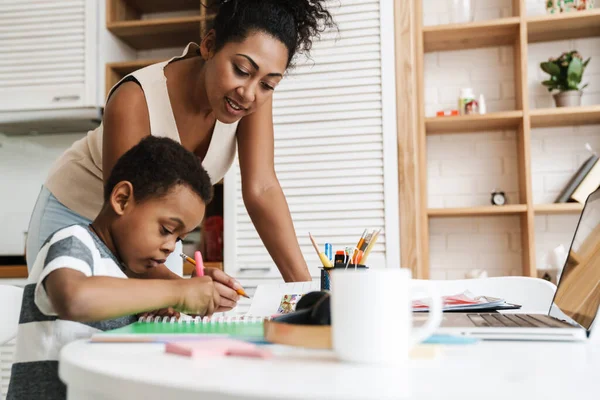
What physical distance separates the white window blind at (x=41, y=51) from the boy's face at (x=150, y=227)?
2.19 m

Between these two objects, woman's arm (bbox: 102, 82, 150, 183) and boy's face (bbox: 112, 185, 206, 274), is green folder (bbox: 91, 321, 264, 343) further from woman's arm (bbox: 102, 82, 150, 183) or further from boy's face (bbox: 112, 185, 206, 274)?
woman's arm (bbox: 102, 82, 150, 183)

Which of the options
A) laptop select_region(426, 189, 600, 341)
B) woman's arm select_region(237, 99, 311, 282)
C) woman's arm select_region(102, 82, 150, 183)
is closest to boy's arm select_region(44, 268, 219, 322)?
laptop select_region(426, 189, 600, 341)

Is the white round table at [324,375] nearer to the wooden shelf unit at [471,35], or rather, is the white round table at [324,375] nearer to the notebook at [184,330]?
the notebook at [184,330]

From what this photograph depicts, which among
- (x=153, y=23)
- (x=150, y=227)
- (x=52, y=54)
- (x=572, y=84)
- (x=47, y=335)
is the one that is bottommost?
(x=47, y=335)

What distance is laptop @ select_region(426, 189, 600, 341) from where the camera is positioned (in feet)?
2.19

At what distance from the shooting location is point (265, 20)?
1312 mm

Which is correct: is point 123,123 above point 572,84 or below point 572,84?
below

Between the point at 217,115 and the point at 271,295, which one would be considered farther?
the point at 217,115

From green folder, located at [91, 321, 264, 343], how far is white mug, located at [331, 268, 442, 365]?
0.49 feet

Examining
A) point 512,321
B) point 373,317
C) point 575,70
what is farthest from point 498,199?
point 373,317

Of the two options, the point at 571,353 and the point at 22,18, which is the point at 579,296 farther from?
the point at 22,18

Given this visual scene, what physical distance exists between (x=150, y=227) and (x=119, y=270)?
3.1 inches

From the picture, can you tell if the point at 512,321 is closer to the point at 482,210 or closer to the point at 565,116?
the point at 482,210

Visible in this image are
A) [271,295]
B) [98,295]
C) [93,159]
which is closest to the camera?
[98,295]
